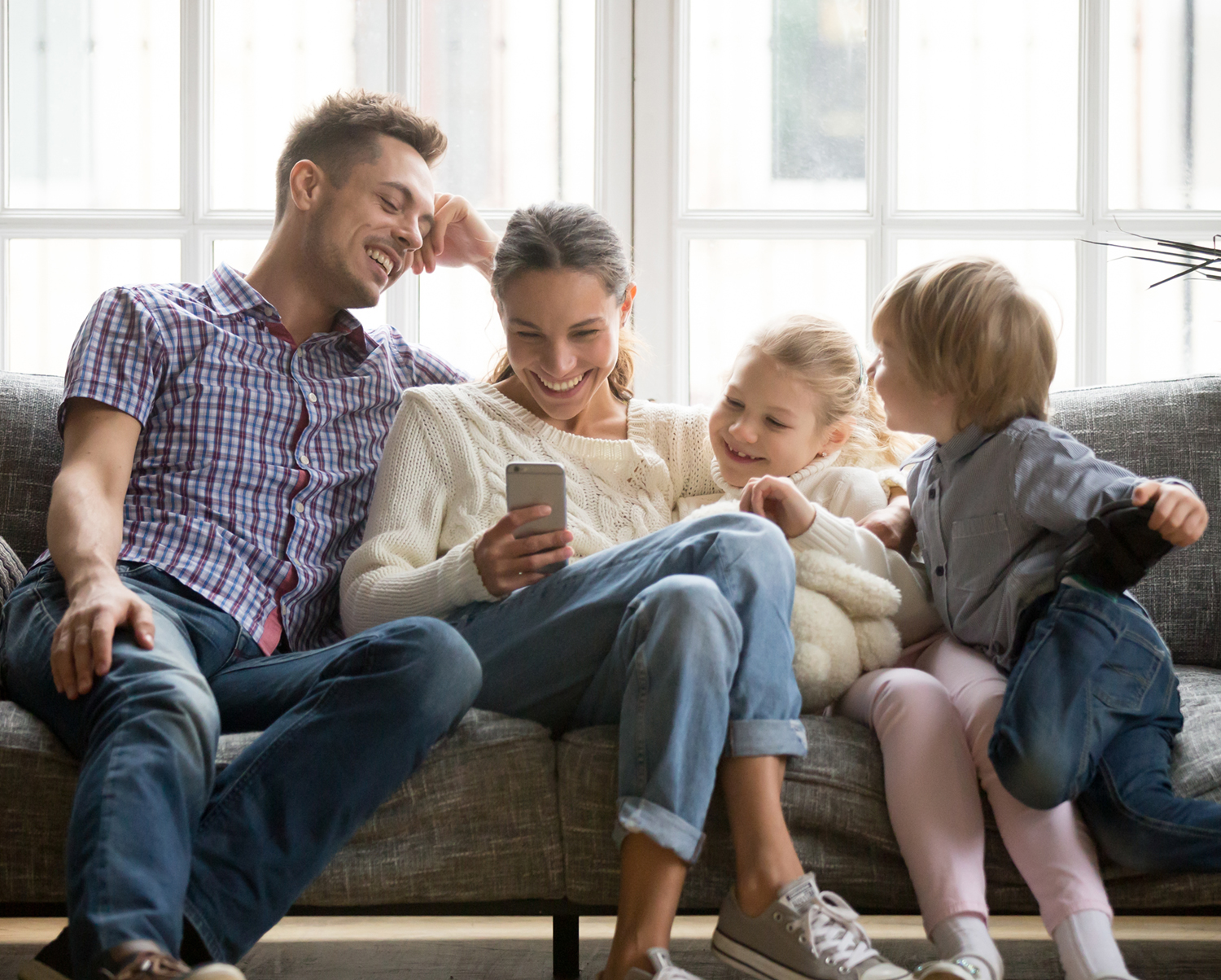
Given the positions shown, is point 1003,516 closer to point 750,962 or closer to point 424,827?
point 750,962

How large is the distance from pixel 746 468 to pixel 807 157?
113 cm

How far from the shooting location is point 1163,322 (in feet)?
8.49

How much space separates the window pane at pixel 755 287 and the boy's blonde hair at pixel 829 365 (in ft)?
2.66

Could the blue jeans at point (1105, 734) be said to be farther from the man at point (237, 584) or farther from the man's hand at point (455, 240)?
the man's hand at point (455, 240)

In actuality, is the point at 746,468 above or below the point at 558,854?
above

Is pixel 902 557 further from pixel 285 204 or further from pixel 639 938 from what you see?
pixel 285 204

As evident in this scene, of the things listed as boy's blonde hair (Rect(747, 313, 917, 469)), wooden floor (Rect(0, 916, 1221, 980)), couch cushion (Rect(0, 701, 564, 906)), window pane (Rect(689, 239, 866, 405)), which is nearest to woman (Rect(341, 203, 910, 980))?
couch cushion (Rect(0, 701, 564, 906))

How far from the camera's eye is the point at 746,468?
5.77 feet

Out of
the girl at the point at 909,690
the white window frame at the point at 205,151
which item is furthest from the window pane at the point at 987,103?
the girl at the point at 909,690

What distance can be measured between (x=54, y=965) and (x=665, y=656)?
26.8 inches

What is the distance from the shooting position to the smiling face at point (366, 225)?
1.91 m

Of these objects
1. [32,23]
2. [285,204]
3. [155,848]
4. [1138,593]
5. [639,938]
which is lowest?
[639,938]

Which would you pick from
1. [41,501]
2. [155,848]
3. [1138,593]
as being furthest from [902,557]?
[41,501]

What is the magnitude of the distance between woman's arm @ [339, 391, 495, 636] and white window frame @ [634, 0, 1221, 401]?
929 mm
